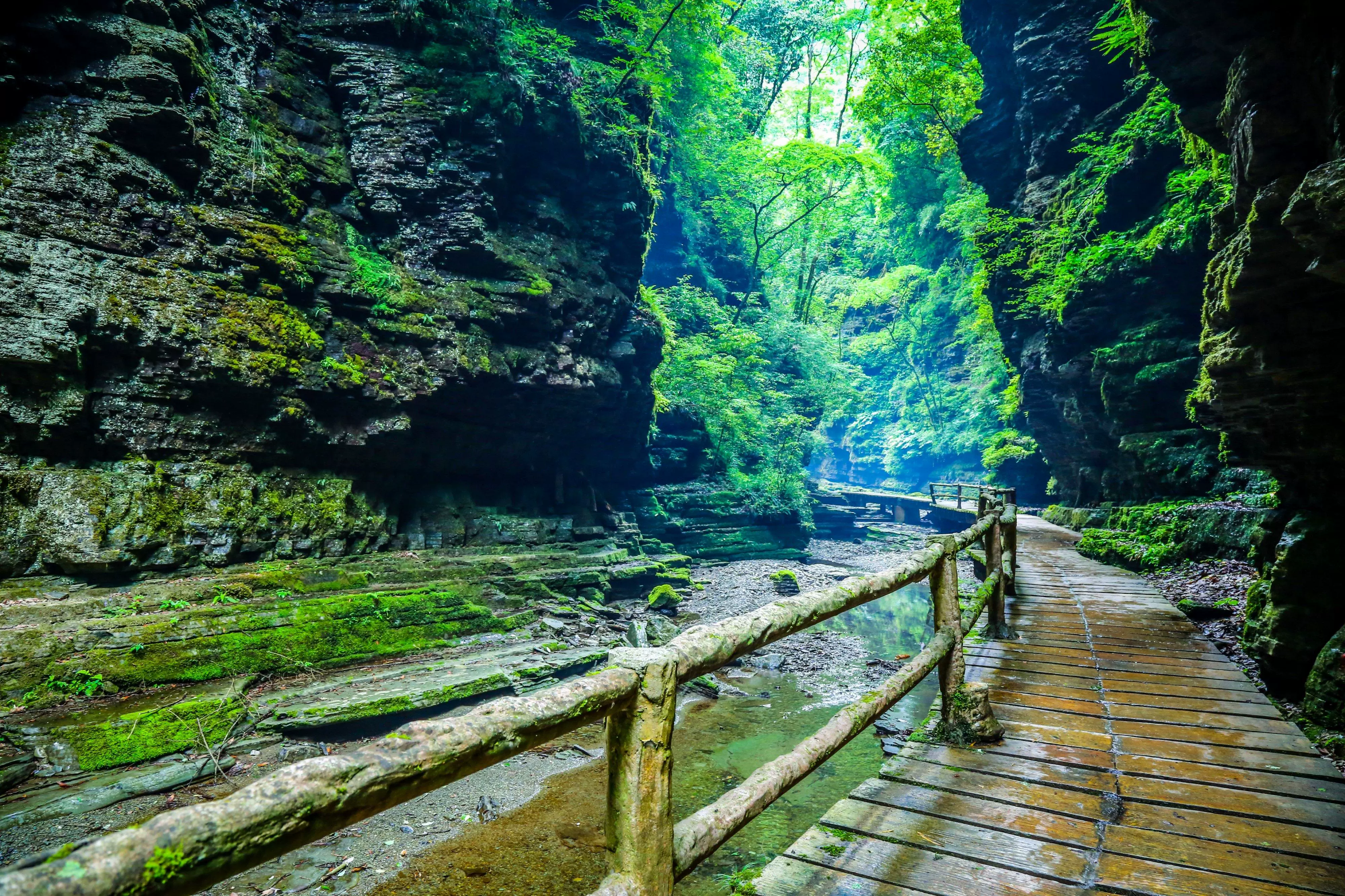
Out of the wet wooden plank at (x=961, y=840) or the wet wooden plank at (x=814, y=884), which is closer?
the wet wooden plank at (x=814, y=884)

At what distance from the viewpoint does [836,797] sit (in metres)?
5.64

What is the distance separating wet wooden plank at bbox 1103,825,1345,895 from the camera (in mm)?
2012

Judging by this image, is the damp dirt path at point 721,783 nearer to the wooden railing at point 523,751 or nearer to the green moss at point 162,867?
the wooden railing at point 523,751

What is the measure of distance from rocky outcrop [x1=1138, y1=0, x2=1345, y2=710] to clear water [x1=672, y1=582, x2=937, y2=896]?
3.18 m

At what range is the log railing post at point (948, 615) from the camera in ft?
10.6

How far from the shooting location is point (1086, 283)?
12.4 metres

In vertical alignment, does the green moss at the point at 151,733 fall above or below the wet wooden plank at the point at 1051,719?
below

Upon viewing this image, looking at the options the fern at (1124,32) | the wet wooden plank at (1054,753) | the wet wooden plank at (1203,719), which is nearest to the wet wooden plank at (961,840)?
the wet wooden plank at (1054,753)

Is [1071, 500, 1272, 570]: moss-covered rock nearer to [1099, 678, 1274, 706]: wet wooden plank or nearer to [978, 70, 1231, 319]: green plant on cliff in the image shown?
[1099, 678, 1274, 706]: wet wooden plank

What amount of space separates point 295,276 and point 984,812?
11.7m

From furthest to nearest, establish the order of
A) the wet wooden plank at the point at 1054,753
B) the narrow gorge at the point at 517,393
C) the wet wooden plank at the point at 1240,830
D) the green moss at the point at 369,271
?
the green moss at the point at 369,271 < the narrow gorge at the point at 517,393 < the wet wooden plank at the point at 1054,753 < the wet wooden plank at the point at 1240,830

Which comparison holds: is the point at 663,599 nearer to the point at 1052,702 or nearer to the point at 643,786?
the point at 1052,702

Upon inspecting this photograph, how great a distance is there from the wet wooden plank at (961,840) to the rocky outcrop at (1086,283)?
36.2ft

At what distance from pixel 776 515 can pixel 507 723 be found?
19608 millimetres
